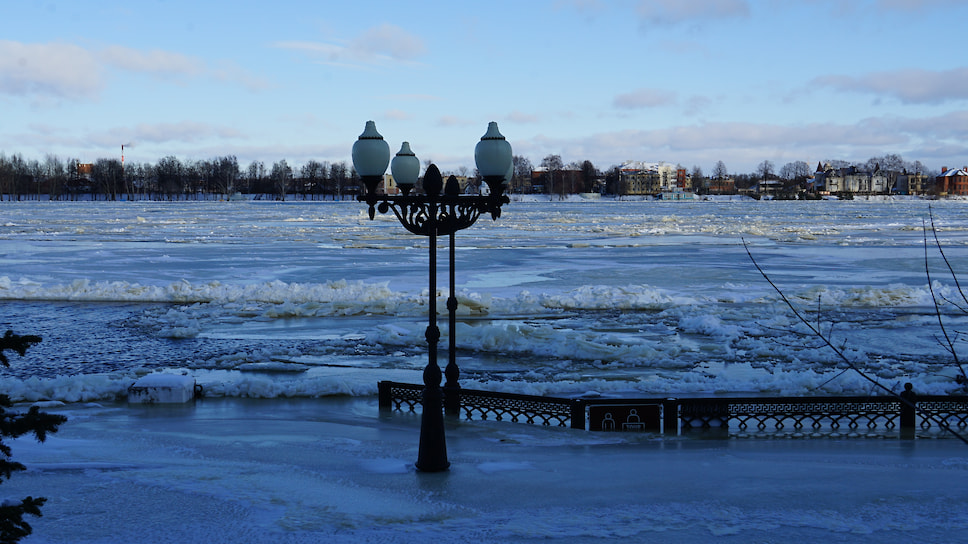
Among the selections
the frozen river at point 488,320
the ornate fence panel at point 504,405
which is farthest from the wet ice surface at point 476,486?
the frozen river at point 488,320

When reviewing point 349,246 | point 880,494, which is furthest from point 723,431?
point 349,246

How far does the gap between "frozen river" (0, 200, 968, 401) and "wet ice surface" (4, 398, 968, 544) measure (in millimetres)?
1370

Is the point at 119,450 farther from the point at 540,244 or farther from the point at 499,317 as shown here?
the point at 540,244

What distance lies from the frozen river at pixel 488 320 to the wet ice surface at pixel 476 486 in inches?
53.9

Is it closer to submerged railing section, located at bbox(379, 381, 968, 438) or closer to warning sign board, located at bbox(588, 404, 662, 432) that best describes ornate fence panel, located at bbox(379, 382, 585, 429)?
submerged railing section, located at bbox(379, 381, 968, 438)

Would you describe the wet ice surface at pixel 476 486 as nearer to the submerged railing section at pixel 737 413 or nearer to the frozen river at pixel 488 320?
the submerged railing section at pixel 737 413

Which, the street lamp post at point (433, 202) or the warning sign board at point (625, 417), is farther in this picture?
the warning sign board at point (625, 417)

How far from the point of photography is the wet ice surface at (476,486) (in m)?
6.54

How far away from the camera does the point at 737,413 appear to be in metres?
10.2

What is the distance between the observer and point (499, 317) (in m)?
20.3

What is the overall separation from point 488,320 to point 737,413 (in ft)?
32.9

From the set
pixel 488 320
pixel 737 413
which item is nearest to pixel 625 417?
pixel 737 413

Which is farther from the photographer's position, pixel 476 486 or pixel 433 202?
pixel 433 202

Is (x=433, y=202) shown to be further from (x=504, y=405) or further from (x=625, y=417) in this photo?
(x=625, y=417)
